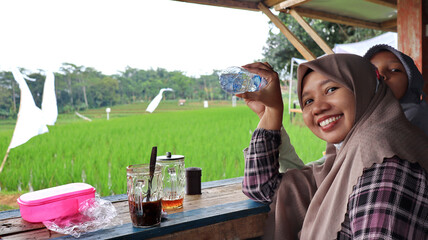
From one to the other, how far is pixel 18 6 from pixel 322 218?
116 inches

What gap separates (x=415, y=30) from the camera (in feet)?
7.21

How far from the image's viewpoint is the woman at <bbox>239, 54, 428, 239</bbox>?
70cm

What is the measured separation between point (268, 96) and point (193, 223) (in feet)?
1.88

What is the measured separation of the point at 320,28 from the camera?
8.62 m

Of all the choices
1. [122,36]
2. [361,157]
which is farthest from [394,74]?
[122,36]

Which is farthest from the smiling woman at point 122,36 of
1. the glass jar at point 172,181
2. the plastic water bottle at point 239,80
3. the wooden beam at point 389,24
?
the wooden beam at point 389,24

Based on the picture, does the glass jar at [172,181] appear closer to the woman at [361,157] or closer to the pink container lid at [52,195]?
the pink container lid at [52,195]

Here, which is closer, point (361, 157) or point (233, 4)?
point (361, 157)

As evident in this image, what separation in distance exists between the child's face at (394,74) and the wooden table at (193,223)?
0.86m

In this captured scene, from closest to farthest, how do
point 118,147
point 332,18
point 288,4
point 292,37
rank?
point 288,4 < point 292,37 < point 332,18 < point 118,147

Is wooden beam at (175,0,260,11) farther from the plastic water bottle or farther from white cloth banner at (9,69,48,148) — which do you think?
white cloth banner at (9,69,48,148)

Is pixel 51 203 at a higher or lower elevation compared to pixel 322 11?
lower

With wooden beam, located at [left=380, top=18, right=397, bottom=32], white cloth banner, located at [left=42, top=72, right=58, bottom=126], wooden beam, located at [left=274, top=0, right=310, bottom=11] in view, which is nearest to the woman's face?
wooden beam, located at [left=274, top=0, right=310, bottom=11]

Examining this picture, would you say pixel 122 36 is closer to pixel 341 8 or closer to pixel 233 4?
pixel 233 4
